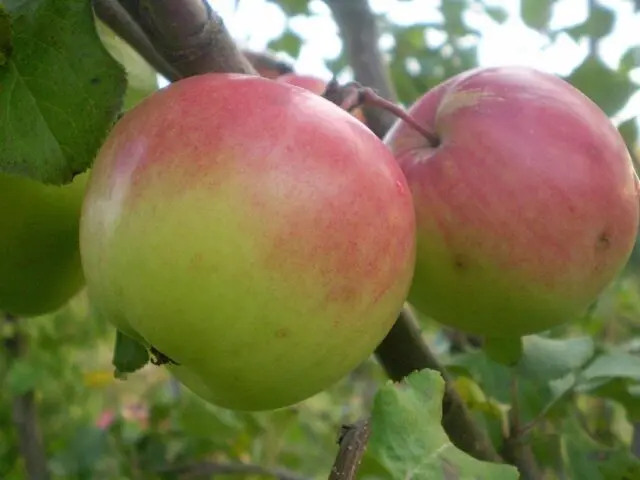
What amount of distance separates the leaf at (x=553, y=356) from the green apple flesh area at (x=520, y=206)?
180 millimetres

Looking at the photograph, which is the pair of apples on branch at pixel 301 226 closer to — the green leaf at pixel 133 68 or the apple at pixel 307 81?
the green leaf at pixel 133 68

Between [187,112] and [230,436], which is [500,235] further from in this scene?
[230,436]

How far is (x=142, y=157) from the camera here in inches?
20.3

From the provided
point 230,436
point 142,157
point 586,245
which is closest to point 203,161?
point 142,157

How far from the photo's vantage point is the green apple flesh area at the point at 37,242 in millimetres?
635

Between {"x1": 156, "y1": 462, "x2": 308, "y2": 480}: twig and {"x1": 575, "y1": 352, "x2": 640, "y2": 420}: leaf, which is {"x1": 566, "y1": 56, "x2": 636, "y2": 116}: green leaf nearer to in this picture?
{"x1": 575, "y1": 352, "x2": 640, "y2": 420}: leaf

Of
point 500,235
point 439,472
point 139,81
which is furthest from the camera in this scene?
point 139,81

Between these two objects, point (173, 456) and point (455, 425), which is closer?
point (455, 425)

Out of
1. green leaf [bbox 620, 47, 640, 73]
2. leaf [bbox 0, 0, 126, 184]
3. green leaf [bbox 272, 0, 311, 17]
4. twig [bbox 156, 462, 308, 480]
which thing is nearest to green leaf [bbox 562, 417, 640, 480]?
twig [bbox 156, 462, 308, 480]

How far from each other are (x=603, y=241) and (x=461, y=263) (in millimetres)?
121

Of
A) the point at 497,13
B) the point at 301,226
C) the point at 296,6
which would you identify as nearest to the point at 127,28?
the point at 301,226

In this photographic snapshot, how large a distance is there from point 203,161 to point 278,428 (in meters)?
0.82

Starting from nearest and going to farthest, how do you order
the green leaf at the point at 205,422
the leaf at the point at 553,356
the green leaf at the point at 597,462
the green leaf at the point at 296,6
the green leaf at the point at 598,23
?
the green leaf at the point at 597,462 < the leaf at the point at 553,356 < the green leaf at the point at 205,422 < the green leaf at the point at 598,23 < the green leaf at the point at 296,6

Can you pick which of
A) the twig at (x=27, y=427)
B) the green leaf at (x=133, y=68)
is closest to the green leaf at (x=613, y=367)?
the green leaf at (x=133, y=68)
